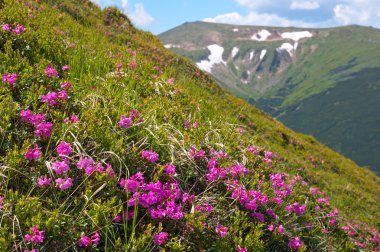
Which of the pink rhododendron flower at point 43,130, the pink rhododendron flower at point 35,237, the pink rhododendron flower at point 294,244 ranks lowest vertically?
the pink rhododendron flower at point 294,244

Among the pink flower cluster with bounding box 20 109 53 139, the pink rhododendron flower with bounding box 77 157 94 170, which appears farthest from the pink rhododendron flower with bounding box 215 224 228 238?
the pink flower cluster with bounding box 20 109 53 139

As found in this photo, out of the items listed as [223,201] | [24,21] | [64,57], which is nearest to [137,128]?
[223,201]

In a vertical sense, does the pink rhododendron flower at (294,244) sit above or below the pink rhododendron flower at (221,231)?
below

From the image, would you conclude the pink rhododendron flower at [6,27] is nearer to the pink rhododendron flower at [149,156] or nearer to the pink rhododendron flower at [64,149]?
the pink rhododendron flower at [64,149]

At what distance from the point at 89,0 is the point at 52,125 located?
19260mm

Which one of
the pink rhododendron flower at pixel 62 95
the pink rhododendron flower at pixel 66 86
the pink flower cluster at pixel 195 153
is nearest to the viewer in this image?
the pink rhododendron flower at pixel 62 95

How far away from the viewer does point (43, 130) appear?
4539 millimetres

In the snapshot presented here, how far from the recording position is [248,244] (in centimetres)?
451

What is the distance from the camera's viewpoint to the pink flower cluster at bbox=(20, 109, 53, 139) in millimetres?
4531

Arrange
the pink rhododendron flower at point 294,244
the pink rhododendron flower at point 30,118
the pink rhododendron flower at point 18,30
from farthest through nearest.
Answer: the pink rhododendron flower at point 18,30 < the pink rhododendron flower at point 294,244 < the pink rhododendron flower at point 30,118

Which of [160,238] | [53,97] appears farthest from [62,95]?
[160,238]

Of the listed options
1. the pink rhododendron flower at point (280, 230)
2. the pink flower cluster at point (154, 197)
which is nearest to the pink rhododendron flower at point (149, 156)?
the pink flower cluster at point (154, 197)

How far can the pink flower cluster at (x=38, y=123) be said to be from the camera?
453 centimetres

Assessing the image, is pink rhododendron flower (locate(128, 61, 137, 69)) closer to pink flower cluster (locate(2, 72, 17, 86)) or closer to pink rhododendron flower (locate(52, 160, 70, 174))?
pink flower cluster (locate(2, 72, 17, 86))
